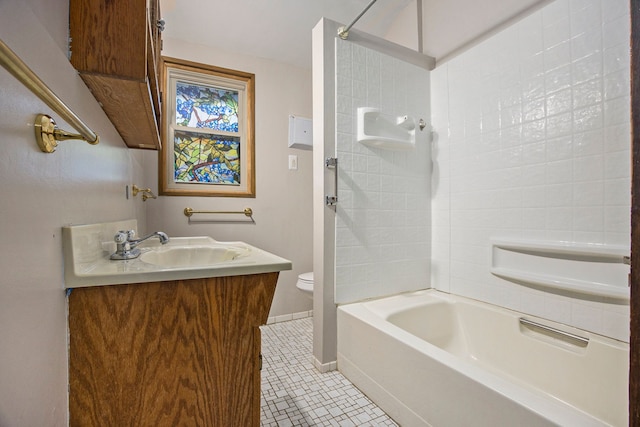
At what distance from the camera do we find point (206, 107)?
247 cm

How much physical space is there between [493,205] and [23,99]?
191 cm

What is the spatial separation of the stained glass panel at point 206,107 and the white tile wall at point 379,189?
126cm

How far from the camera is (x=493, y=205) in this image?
5.33ft

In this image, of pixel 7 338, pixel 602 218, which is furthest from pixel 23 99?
pixel 602 218

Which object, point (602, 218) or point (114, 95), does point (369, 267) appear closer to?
point (602, 218)

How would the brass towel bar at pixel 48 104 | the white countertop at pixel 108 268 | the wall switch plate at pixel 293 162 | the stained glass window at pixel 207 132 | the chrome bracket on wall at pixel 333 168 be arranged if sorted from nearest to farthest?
the brass towel bar at pixel 48 104 → the white countertop at pixel 108 268 → the chrome bracket on wall at pixel 333 168 → the stained glass window at pixel 207 132 → the wall switch plate at pixel 293 162

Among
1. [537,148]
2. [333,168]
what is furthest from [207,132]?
[537,148]

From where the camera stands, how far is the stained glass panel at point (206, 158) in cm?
235

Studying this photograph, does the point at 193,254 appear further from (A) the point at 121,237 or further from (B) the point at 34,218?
(B) the point at 34,218

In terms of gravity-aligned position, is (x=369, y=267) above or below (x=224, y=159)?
below

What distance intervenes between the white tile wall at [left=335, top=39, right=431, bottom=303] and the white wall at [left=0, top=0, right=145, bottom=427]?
4.06ft

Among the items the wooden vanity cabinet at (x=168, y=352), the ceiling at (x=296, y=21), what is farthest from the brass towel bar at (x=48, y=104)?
the ceiling at (x=296, y=21)

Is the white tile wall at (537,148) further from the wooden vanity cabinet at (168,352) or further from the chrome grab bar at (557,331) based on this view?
the wooden vanity cabinet at (168,352)

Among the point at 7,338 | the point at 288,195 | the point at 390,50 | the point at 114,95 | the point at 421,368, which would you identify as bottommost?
the point at 421,368
